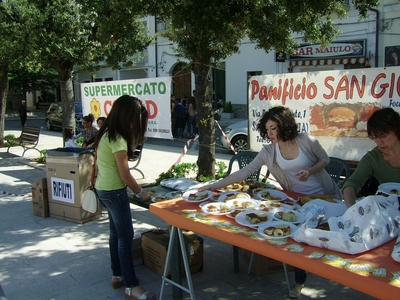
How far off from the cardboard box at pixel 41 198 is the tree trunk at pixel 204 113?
2353mm

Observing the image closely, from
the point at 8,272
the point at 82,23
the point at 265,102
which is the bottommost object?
the point at 8,272

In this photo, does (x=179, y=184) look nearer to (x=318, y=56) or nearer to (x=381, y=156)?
(x=381, y=156)

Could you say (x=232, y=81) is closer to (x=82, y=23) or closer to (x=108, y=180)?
(x=82, y=23)

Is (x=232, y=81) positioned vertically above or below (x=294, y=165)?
above

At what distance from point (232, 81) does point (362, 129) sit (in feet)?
53.2

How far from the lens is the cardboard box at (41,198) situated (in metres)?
5.80

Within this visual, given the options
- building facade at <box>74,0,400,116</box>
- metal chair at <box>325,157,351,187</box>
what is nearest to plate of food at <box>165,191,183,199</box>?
metal chair at <box>325,157,351,187</box>

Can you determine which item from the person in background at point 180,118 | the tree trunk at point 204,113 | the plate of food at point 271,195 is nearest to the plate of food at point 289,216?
the plate of food at point 271,195

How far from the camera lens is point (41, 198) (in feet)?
19.1

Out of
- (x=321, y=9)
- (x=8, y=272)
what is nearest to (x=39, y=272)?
(x=8, y=272)

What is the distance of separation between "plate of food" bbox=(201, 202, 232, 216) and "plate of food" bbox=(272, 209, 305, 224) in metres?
0.35

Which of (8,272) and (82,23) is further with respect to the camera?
(82,23)

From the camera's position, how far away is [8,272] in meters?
4.10

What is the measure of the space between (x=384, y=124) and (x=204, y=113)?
3722 mm
